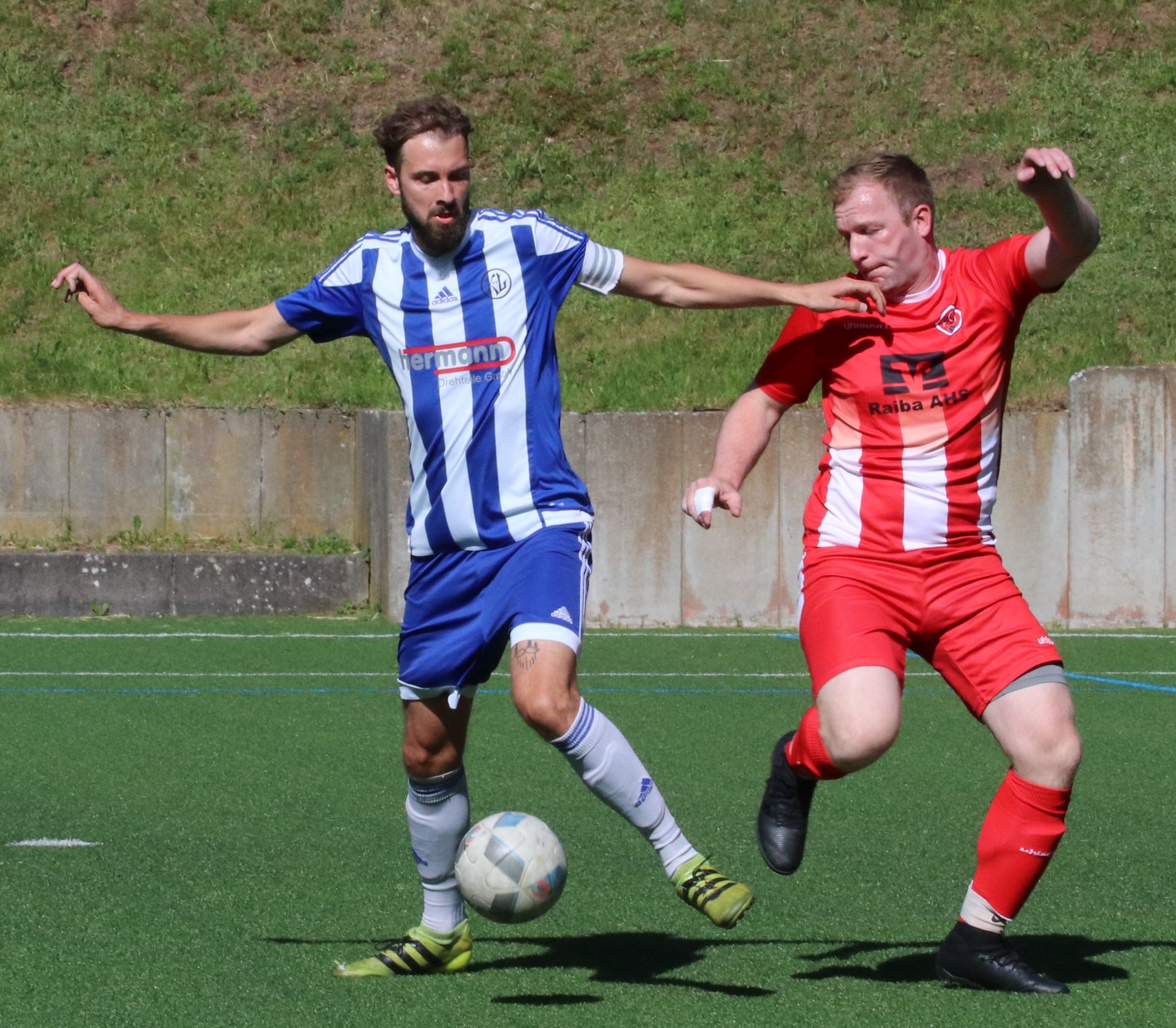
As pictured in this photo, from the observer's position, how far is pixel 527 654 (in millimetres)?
4246

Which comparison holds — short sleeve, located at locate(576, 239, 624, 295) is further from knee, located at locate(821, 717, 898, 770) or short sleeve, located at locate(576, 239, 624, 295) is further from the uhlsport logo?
knee, located at locate(821, 717, 898, 770)

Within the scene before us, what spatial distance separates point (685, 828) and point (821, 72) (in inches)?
609

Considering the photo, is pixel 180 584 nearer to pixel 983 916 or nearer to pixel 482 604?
pixel 482 604

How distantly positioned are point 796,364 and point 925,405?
399mm

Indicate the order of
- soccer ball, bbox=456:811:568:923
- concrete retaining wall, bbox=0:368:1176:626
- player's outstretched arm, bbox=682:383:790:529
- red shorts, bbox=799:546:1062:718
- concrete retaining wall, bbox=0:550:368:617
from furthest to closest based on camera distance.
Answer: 1. concrete retaining wall, bbox=0:550:368:617
2. concrete retaining wall, bbox=0:368:1176:626
3. player's outstretched arm, bbox=682:383:790:529
4. red shorts, bbox=799:546:1062:718
5. soccer ball, bbox=456:811:568:923

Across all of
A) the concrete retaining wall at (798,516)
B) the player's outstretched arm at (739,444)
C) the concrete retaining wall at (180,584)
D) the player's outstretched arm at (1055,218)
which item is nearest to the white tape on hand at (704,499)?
the player's outstretched arm at (739,444)

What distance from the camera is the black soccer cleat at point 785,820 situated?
14.8ft

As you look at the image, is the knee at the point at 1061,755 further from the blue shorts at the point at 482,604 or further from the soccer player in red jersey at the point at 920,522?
the blue shorts at the point at 482,604

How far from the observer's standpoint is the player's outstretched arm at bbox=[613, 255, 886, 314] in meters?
4.45

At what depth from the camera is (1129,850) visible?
590cm

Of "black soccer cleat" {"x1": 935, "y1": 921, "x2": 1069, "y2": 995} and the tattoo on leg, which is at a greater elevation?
the tattoo on leg

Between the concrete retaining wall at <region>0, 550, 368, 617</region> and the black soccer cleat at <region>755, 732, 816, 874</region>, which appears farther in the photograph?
the concrete retaining wall at <region>0, 550, 368, 617</region>

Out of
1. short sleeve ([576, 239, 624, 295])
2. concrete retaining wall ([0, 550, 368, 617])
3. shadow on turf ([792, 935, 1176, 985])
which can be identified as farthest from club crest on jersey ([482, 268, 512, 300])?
concrete retaining wall ([0, 550, 368, 617])

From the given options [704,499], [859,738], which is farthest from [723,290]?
[859,738]
